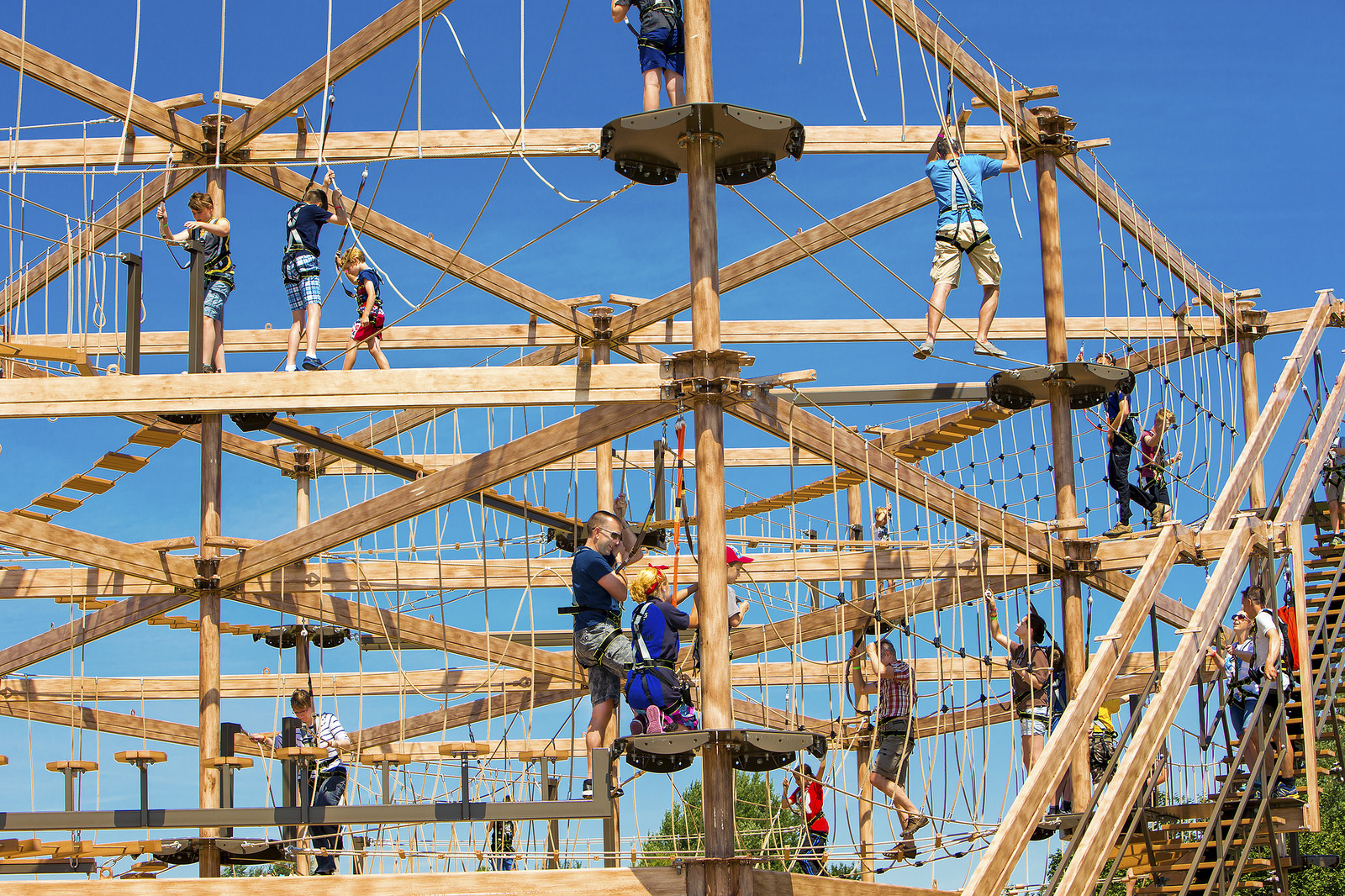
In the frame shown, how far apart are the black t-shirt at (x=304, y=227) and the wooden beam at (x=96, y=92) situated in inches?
47.0

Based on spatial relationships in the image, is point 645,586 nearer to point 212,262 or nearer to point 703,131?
point 703,131

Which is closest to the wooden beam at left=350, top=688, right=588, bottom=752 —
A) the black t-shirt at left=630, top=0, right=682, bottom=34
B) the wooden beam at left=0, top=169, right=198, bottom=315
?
the wooden beam at left=0, top=169, right=198, bottom=315

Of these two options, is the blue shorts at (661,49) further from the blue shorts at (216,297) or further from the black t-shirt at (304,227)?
the blue shorts at (216,297)

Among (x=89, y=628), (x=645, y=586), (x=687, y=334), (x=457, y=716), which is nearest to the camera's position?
(x=645, y=586)

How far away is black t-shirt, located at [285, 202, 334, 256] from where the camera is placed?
13.3 meters

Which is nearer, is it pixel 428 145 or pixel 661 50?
pixel 661 50

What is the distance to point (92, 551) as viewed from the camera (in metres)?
12.7

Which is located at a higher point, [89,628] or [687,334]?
[687,334]

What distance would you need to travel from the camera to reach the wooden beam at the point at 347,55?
12703 millimetres

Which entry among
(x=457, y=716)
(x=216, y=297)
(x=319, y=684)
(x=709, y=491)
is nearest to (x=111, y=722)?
(x=319, y=684)

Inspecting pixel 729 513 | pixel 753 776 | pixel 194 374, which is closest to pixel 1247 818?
pixel 194 374

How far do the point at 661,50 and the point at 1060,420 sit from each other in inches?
191

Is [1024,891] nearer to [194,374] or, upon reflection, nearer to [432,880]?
[432,880]

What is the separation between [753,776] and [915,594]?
85.1 feet
